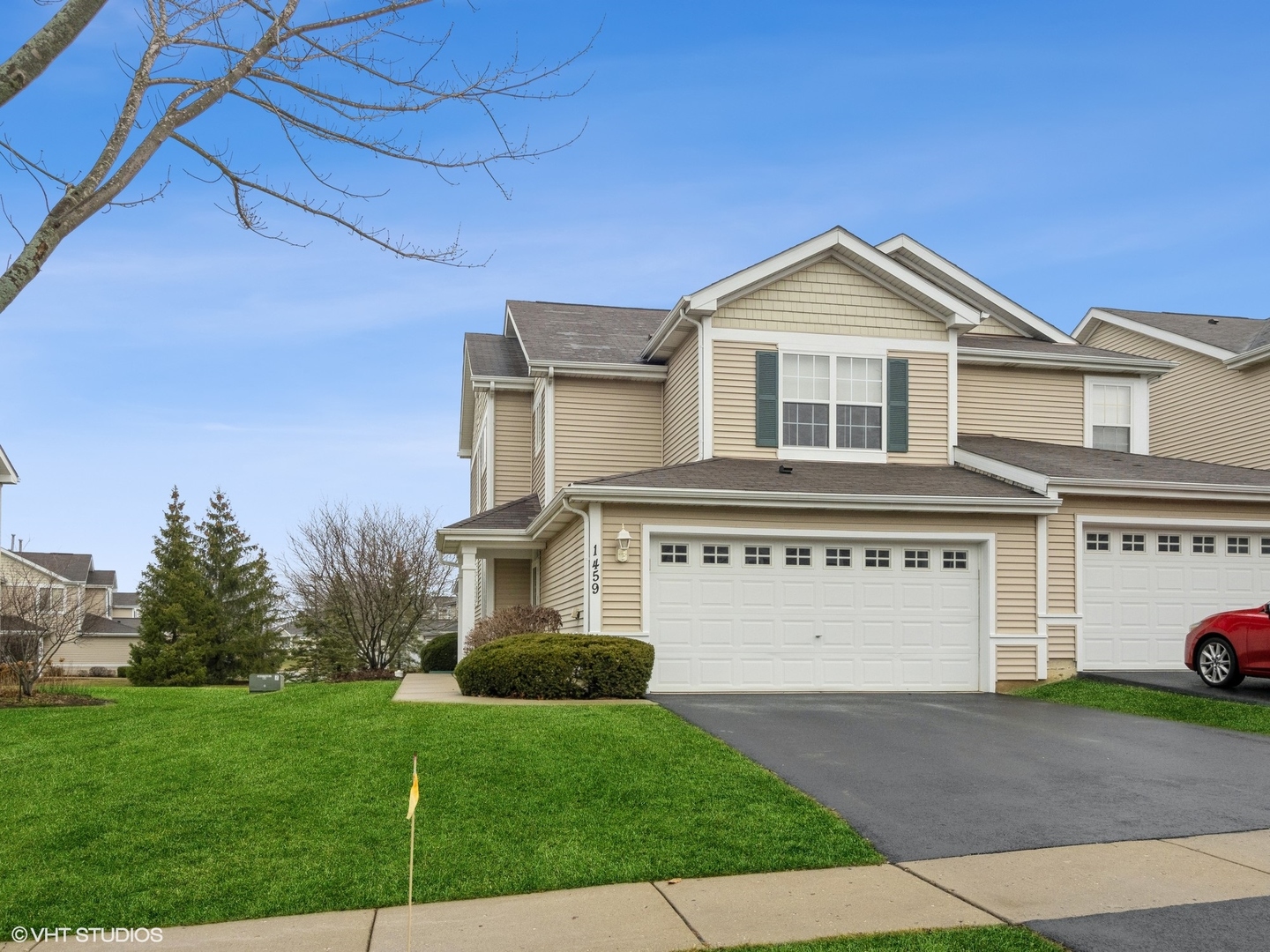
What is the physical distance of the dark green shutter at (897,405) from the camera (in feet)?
62.1

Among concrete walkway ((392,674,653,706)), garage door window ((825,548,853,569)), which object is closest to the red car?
garage door window ((825,548,853,569))

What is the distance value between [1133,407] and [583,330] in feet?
36.8

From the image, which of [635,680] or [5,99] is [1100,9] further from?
[5,99]

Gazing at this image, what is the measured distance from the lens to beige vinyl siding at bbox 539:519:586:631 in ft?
55.8

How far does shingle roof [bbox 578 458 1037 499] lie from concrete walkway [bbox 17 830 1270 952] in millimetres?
8847

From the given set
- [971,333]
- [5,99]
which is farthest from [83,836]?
[971,333]

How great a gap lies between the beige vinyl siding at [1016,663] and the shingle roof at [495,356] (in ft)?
36.7

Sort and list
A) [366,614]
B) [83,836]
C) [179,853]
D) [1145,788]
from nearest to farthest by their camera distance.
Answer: [179,853] → [83,836] → [1145,788] → [366,614]

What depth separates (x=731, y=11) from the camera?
1019cm

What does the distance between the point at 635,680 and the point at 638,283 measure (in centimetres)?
1576

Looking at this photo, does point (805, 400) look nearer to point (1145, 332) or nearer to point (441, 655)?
point (441, 655)

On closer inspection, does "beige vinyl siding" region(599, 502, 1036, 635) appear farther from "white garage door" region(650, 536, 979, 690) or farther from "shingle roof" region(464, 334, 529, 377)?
"shingle roof" region(464, 334, 529, 377)

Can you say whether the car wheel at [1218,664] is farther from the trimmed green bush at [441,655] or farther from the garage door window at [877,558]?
the trimmed green bush at [441,655]

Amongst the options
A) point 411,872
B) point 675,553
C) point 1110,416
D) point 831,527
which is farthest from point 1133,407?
point 411,872
